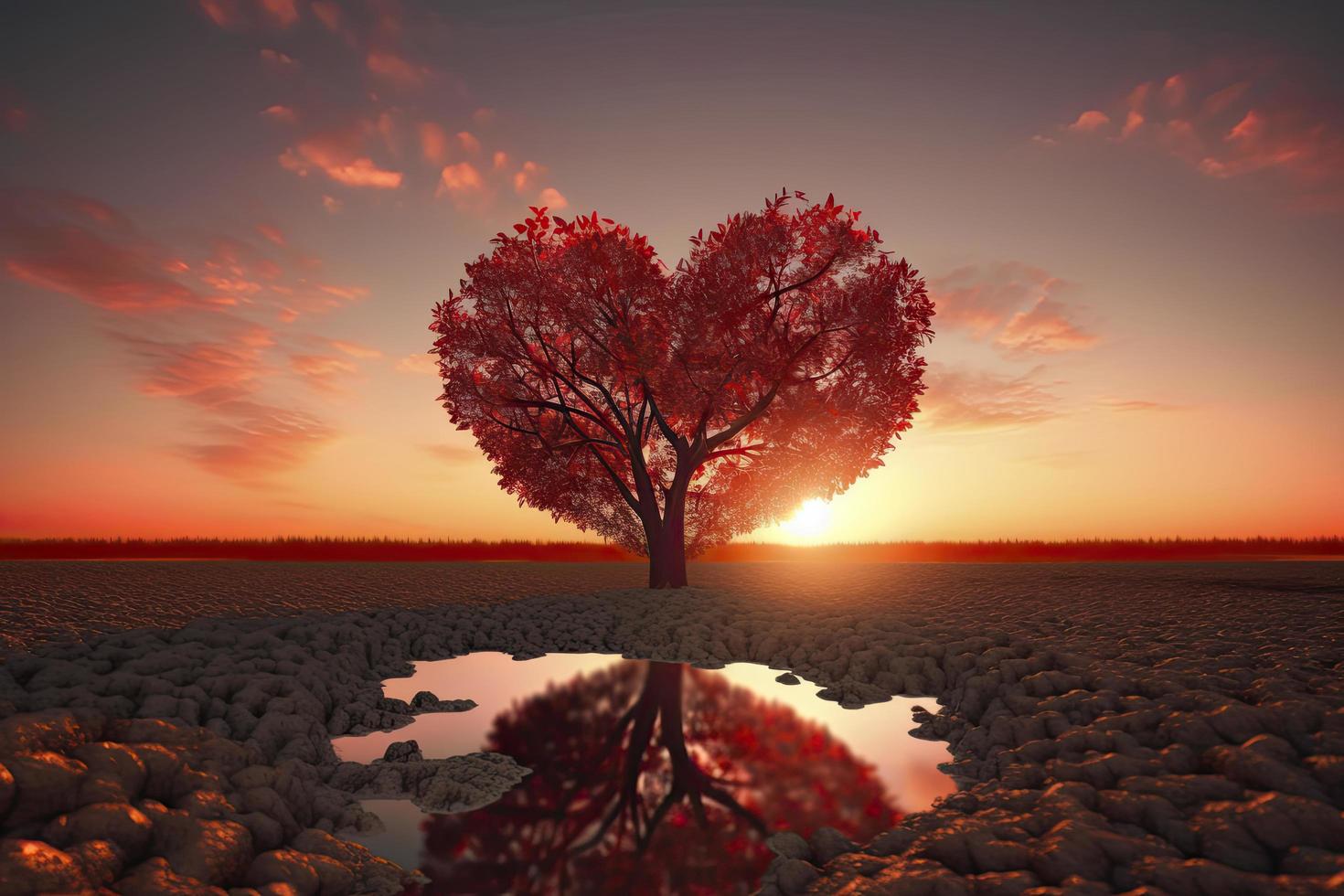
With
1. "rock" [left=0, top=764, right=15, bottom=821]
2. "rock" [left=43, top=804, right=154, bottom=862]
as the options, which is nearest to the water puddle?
"rock" [left=43, top=804, right=154, bottom=862]

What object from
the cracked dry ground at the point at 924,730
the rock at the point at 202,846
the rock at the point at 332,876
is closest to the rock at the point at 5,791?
the cracked dry ground at the point at 924,730

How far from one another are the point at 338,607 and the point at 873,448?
14.0 m

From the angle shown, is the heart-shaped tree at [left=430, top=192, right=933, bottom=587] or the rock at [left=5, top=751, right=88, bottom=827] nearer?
the rock at [left=5, top=751, right=88, bottom=827]

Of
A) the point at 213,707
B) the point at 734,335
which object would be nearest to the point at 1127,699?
the point at 213,707

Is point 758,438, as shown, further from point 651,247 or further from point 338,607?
point 338,607

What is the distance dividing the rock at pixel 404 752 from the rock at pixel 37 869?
3032 mm

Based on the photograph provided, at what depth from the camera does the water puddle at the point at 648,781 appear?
4.87 m

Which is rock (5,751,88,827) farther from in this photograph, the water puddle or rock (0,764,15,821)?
the water puddle

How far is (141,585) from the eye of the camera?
717 inches

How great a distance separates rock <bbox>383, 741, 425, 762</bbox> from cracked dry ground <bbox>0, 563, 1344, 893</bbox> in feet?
1.10

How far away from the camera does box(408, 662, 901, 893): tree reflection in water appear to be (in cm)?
475

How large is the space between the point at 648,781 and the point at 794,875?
7.10 ft

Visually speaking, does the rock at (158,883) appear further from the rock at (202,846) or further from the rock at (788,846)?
the rock at (788,846)

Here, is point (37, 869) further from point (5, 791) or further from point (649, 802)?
point (649, 802)
